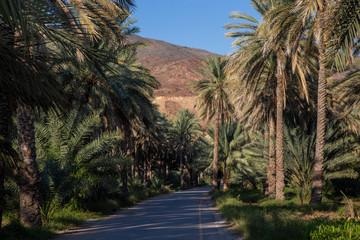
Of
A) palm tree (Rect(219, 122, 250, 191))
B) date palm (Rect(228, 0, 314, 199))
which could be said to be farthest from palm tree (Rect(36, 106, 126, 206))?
palm tree (Rect(219, 122, 250, 191))

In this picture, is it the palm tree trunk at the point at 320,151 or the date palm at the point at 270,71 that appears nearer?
the palm tree trunk at the point at 320,151

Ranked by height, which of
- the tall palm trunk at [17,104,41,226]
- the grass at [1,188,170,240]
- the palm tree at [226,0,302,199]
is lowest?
the grass at [1,188,170,240]

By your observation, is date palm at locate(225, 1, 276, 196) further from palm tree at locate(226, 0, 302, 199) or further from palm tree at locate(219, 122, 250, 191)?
palm tree at locate(219, 122, 250, 191)

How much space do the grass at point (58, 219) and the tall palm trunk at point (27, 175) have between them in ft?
1.42

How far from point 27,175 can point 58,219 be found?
261 centimetres

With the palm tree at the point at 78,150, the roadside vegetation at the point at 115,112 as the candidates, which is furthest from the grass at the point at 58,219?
the palm tree at the point at 78,150

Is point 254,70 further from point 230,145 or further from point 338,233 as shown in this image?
point 230,145

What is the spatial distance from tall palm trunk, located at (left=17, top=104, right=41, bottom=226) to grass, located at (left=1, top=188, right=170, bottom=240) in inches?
17.1

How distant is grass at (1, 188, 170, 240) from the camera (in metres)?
10.3

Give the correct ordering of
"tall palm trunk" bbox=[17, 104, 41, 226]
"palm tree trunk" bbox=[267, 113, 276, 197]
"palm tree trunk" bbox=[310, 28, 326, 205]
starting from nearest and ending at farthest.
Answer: "tall palm trunk" bbox=[17, 104, 41, 226] → "palm tree trunk" bbox=[310, 28, 326, 205] → "palm tree trunk" bbox=[267, 113, 276, 197]

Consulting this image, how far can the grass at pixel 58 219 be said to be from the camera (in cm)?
1030

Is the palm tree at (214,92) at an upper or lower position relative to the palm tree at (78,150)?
upper

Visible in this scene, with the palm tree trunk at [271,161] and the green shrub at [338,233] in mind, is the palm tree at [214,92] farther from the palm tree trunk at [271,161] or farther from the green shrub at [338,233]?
the green shrub at [338,233]

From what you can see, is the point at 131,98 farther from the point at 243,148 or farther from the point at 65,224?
the point at 243,148
